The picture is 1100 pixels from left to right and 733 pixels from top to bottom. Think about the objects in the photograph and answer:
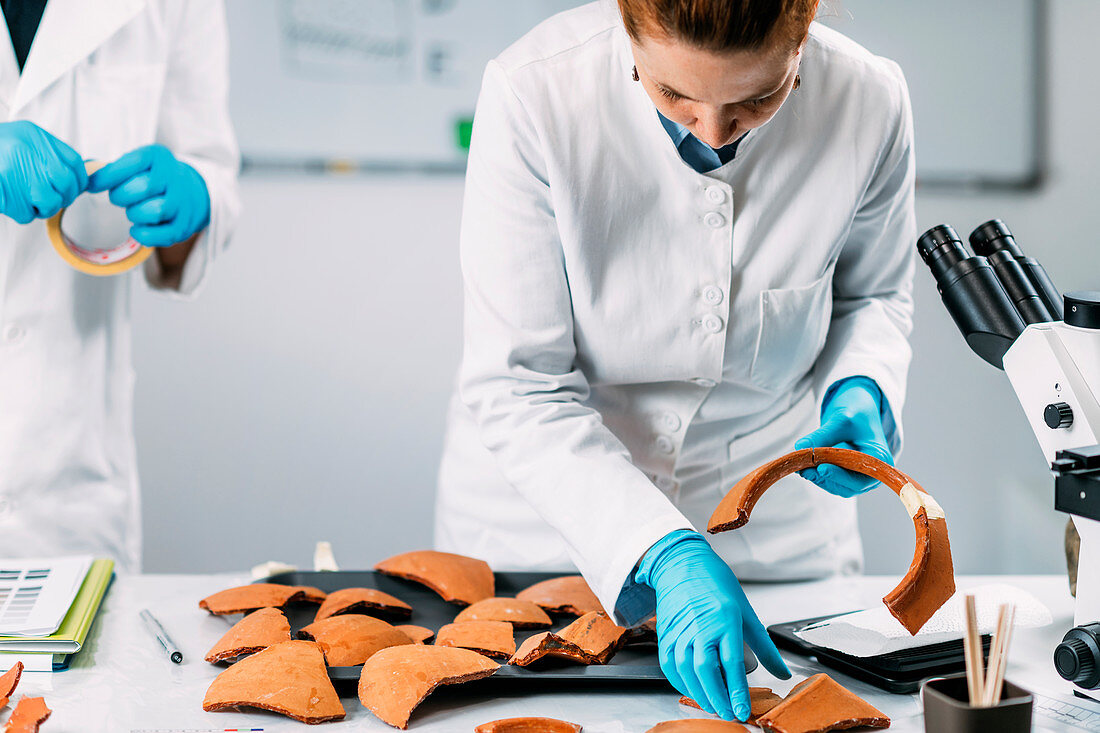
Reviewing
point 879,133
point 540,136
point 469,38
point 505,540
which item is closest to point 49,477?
point 505,540

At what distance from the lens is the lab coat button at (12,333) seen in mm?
1659

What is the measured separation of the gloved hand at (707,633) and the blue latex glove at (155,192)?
1109mm

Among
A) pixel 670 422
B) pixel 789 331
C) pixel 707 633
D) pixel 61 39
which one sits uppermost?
pixel 61 39

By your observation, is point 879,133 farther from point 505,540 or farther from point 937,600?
point 505,540

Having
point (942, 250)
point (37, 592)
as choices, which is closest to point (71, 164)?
point (37, 592)

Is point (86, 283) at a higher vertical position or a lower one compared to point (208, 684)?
higher

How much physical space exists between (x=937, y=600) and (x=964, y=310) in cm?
36

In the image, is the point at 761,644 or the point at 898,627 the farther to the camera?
the point at 898,627

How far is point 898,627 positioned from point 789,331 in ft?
1.43

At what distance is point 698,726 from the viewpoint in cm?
102

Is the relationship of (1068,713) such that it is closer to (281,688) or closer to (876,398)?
(876,398)

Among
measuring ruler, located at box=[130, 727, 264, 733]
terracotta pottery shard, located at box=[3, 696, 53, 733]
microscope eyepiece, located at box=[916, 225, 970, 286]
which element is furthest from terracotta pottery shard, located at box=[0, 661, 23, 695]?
microscope eyepiece, located at box=[916, 225, 970, 286]

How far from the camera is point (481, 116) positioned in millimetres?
1346

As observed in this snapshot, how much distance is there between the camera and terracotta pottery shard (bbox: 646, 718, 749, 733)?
1.01 metres
